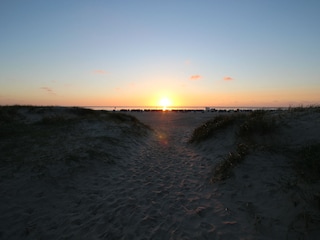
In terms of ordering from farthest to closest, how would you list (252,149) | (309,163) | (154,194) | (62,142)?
(62,142)
(252,149)
(154,194)
(309,163)

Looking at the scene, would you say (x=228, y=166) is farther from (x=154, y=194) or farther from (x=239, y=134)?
(x=239, y=134)

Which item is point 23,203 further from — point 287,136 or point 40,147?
point 287,136

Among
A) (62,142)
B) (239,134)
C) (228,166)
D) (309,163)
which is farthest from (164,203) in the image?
(62,142)

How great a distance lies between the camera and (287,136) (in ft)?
31.2

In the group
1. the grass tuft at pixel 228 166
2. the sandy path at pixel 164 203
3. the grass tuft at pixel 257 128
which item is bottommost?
the sandy path at pixel 164 203

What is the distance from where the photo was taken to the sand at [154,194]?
17.4 feet

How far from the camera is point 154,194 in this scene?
24.0 ft

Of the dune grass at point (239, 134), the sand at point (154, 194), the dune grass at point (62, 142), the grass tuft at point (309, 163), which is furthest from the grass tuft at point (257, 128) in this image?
the dune grass at point (62, 142)

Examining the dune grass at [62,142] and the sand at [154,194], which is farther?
the dune grass at [62,142]

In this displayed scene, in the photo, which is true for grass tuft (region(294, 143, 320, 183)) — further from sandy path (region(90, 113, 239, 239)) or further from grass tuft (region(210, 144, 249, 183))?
sandy path (region(90, 113, 239, 239))

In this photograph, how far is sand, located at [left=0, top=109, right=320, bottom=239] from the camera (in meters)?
5.29

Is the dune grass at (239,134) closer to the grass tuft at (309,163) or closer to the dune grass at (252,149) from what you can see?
the dune grass at (252,149)

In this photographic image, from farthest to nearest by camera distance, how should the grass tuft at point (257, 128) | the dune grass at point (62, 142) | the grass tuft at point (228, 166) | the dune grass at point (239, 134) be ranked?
the grass tuft at point (257, 128)
the dune grass at point (62, 142)
the dune grass at point (239, 134)
the grass tuft at point (228, 166)

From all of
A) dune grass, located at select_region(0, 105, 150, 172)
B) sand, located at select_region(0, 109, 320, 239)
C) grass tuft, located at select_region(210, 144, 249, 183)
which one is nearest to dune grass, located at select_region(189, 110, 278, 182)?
grass tuft, located at select_region(210, 144, 249, 183)
